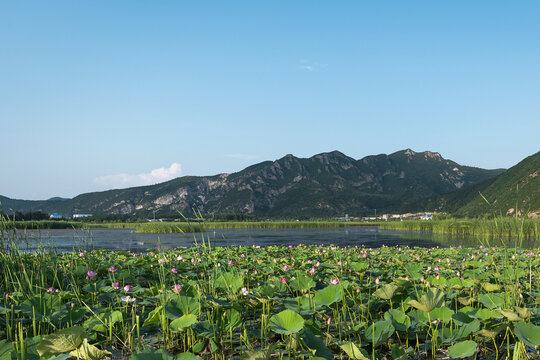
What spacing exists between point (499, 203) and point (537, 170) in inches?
522

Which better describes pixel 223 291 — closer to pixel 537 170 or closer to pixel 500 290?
pixel 500 290

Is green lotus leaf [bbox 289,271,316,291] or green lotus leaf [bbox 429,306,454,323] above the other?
green lotus leaf [bbox 289,271,316,291]

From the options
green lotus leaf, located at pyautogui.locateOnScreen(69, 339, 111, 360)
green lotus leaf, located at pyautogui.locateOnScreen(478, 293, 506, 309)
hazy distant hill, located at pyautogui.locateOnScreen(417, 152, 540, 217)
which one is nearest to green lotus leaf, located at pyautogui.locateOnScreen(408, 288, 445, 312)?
green lotus leaf, located at pyautogui.locateOnScreen(478, 293, 506, 309)

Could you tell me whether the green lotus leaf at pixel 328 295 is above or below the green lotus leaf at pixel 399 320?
above

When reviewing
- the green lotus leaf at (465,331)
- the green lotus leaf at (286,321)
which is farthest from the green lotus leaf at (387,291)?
the green lotus leaf at (286,321)

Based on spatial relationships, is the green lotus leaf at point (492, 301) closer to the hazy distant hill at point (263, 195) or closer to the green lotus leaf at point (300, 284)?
the green lotus leaf at point (300, 284)

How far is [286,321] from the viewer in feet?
7.75

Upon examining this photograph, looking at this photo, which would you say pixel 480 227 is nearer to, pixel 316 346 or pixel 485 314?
pixel 485 314

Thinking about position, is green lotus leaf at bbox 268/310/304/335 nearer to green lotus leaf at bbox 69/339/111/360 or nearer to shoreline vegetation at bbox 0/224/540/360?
shoreline vegetation at bbox 0/224/540/360

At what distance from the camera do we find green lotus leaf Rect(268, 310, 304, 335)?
2.29 metres

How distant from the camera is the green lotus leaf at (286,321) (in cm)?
229

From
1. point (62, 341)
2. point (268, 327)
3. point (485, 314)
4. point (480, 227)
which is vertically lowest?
point (480, 227)

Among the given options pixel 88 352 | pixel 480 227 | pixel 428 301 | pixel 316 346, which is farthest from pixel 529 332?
pixel 480 227

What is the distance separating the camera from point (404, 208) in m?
134
